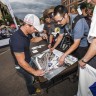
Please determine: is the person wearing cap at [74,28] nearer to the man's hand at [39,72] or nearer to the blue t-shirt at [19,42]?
the man's hand at [39,72]

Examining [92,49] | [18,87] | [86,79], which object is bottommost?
[18,87]

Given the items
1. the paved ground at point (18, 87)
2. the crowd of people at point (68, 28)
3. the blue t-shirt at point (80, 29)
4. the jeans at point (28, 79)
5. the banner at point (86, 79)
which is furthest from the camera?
the paved ground at point (18, 87)

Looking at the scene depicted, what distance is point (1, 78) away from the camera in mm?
5547

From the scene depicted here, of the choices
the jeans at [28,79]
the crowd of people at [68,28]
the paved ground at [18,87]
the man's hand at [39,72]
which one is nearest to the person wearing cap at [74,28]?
the crowd of people at [68,28]

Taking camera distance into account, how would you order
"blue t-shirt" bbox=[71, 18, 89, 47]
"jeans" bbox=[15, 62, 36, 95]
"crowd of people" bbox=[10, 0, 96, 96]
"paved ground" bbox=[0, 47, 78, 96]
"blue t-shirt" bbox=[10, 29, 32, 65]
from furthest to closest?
"paved ground" bbox=[0, 47, 78, 96] → "jeans" bbox=[15, 62, 36, 95] → "blue t-shirt" bbox=[71, 18, 89, 47] → "blue t-shirt" bbox=[10, 29, 32, 65] → "crowd of people" bbox=[10, 0, 96, 96]

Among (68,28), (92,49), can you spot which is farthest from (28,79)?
(92,49)

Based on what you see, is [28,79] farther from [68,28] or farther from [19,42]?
[68,28]

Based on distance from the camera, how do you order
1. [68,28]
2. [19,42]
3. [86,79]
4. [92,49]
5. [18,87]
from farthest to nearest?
[18,87], [68,28], [19,42], [86,79], [92,49]

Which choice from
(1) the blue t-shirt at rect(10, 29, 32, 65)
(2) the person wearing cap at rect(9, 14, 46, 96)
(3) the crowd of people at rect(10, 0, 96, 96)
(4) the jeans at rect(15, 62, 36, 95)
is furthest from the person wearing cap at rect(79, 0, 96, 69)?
(4) the jeans at rect(15, 62, 36, 95)

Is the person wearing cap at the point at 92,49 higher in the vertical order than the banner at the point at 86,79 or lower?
higher

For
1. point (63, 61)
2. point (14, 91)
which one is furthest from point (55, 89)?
point (63, 61)

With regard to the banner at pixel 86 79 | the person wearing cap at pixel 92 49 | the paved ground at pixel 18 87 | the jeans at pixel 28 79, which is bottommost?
the paved ground at pixel 18 87

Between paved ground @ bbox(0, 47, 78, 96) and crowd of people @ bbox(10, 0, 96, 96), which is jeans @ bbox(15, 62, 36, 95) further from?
paved ground @ bbox(0, 47, 78, 96)

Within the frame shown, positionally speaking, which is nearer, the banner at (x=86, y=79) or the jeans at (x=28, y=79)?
the banner at (x=86, y=79)
